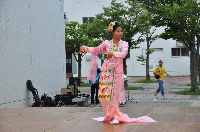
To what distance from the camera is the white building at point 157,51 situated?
57688mm

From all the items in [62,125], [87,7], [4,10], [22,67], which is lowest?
[62,125]

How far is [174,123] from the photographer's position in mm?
11242

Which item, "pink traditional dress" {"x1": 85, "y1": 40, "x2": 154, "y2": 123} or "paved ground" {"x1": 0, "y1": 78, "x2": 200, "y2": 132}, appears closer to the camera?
"paved ground" {"x1": 0, "y1": 78, "x2": 200, "y2": 132}

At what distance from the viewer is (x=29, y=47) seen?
19.9 meters

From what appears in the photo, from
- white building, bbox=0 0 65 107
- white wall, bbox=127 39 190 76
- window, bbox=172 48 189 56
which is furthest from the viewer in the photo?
window, bbox=172 48 189 56

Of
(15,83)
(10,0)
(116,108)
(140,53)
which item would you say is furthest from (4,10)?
(140,53)

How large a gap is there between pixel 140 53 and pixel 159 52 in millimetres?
2259

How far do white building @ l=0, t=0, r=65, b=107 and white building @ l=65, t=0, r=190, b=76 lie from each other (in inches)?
1261

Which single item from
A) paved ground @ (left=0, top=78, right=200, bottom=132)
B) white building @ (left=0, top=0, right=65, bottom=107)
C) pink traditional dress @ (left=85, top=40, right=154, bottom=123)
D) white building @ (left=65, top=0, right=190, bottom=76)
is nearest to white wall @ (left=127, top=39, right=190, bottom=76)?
white building @ (left=65, top=0, right=190, bottom=76)

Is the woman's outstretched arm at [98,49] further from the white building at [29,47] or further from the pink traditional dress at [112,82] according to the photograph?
the white building at [29,47]

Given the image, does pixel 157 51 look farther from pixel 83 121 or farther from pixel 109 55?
pixel 109 55

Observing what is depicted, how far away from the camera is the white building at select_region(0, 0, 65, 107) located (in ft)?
58.0

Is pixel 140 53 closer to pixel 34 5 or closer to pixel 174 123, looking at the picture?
pixel 34 5

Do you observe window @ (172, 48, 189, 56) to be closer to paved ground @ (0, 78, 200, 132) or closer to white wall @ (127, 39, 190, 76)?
white wall @ (127, 39, 190, 76)
